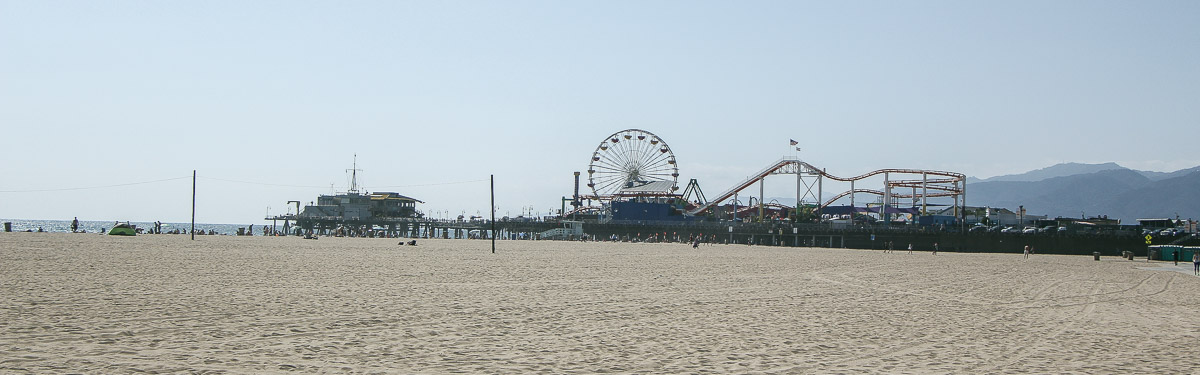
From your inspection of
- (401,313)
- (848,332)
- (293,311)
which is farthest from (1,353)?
(848,332)

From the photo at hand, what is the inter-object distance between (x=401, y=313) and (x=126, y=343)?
12.9 feet

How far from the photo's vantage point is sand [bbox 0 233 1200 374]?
823 cm

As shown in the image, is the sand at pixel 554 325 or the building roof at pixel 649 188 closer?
the sand at pixel 554 325

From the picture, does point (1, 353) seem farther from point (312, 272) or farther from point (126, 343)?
point (312, 272)

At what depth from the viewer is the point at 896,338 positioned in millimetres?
10656

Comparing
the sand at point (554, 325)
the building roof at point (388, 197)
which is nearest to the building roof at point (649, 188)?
the building roof at point (388, 197)

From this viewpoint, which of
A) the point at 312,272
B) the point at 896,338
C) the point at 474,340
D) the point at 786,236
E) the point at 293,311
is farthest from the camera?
the point at 786,236

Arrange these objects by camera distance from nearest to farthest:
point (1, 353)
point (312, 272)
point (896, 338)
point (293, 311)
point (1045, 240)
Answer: point (1, 353)
point (896, 338)
point (293, 311)
point (312, 272)
point (1045, 240)

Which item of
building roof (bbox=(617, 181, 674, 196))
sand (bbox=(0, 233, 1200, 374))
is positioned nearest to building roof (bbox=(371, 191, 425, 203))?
building roof (bbox=(617, 181, 674, 196))

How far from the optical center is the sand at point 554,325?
8.23 metres

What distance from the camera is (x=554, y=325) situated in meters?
11.1

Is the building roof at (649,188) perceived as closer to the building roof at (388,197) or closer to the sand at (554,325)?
the building roof at (388,197)

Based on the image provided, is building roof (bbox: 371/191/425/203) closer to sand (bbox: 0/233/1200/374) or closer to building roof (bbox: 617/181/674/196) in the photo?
building roof (bbox: 617/181/674/196)

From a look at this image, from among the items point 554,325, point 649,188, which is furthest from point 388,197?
point 554,325
